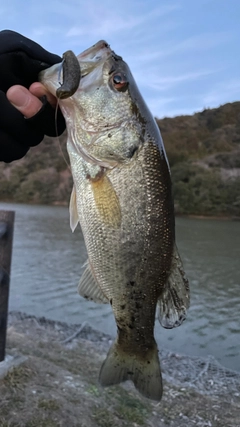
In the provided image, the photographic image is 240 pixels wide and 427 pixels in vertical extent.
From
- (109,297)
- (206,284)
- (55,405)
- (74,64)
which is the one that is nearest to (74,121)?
(74,64)

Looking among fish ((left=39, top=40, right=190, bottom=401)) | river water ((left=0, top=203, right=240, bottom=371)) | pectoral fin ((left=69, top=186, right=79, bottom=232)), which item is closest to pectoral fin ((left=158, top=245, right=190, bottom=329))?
fish ((left=39, top=40, right=190, bottom=401))

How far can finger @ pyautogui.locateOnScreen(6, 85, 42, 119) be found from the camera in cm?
220

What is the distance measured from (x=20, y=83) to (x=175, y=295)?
1.45 meters

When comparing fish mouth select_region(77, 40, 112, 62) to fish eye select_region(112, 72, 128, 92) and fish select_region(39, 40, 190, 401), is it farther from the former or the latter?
fish eye select_region(112, 72, 128, 92)

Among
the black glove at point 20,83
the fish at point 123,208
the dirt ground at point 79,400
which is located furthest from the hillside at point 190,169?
the fish at point 123,208

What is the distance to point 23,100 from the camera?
221 centimetres

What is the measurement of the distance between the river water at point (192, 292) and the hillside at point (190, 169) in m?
16.4

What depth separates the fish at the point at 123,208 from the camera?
2.12m

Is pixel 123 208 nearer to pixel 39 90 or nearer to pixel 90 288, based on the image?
pixel 90 288

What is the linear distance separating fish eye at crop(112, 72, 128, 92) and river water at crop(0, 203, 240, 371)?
267 inches

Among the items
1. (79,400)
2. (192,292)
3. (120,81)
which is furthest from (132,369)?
(192,292)

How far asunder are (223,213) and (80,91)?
38.0 metres

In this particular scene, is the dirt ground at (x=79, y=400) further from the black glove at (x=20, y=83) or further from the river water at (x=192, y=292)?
the black glove at (x=20, y=83)

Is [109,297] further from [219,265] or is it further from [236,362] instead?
[219,265]
